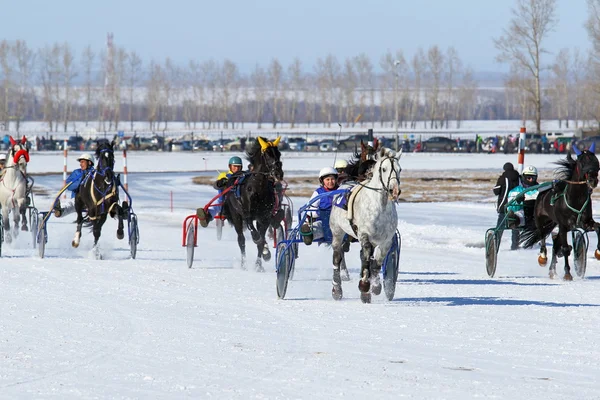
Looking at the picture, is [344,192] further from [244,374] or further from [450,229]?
[450,229]

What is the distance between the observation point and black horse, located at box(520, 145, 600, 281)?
15180 millimetres

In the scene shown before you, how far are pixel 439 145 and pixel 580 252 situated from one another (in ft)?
240

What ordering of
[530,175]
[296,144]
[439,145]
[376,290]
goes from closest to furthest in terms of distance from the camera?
1. [376,290]
2. [530,175]
3. [439,145]
4. [296,144]

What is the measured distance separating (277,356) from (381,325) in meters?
2.08

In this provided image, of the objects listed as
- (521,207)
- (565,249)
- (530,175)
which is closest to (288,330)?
(565,249)

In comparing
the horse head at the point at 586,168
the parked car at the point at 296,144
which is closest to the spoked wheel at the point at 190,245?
the horse head at the point at 586,168

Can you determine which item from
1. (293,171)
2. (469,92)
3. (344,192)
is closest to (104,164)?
(344,192)

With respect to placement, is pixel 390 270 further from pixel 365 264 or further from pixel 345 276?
pixel 345 276

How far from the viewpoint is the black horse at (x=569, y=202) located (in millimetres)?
15180

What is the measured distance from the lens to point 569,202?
1551 cm

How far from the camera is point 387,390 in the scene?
7762 millimetres

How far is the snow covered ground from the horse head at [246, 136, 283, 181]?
1.46 metres

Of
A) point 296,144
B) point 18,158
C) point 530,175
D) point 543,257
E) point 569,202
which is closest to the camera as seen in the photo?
point 569,202

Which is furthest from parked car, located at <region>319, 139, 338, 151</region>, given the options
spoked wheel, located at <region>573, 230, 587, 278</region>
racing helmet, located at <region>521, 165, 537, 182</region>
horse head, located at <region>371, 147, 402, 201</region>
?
horse head, located at <region>371, 147, 402, 201</region>
